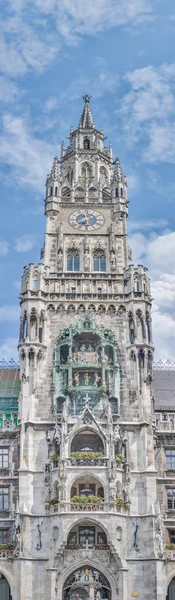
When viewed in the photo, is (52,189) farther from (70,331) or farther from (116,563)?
(116,563)

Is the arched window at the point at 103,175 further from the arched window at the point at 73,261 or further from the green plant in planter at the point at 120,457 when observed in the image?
the green plant in planter at the point at 120,457

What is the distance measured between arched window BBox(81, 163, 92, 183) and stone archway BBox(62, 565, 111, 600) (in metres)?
35.8

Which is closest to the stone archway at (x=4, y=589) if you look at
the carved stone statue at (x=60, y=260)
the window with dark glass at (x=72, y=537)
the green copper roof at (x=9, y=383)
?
the window with dark glass at (x=72, y=537)

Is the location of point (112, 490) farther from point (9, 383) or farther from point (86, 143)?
point (86, 143)

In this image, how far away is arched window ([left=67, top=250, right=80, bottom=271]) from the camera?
2475 inches

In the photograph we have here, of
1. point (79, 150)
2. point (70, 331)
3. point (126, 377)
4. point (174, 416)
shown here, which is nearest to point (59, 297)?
Answer: point (70, 331)

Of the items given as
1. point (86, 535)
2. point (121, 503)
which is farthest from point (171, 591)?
point (121, 503)

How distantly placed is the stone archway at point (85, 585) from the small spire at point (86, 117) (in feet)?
144

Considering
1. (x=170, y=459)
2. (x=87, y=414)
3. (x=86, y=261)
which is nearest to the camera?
(x=87, y=414)

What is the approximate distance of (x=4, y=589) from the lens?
171 ft

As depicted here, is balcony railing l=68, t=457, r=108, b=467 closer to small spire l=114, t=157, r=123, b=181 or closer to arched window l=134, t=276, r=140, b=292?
arched window l=134, t=276, r=140, b=292

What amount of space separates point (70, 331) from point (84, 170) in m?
19.8

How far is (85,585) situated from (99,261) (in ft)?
88.8

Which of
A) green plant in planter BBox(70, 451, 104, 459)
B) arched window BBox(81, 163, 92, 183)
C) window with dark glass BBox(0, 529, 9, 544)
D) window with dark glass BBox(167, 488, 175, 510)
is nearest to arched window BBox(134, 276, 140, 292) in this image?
arched window BBox(81, 163, 92, 183)
